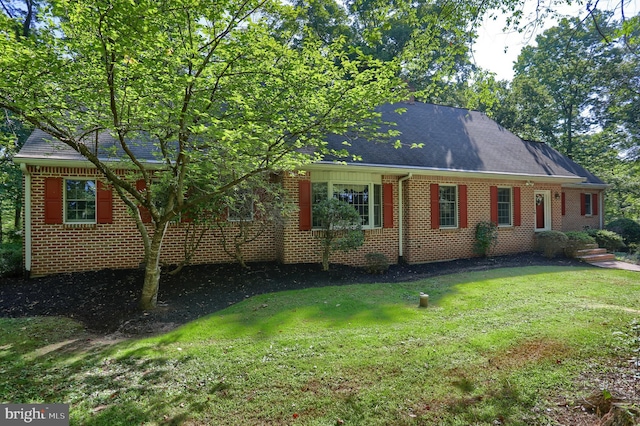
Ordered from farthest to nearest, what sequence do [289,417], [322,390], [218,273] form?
1. [218,273]
2. [322,390]
3. [289,417]

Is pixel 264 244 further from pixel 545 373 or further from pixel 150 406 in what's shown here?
pixel 545 373

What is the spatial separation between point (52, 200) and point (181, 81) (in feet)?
19.0

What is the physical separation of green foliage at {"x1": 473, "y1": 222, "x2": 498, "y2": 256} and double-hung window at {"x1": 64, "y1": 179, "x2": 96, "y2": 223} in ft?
37.0

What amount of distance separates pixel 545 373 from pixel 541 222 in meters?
12.1

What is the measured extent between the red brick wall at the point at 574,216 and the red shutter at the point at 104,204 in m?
18.2

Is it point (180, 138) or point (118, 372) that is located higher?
point (180, 138)

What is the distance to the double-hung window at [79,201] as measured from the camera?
7828 millimetres

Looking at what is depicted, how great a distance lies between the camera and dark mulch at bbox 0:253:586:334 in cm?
539

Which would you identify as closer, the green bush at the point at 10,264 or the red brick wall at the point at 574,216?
the green bush at the point at 10,264

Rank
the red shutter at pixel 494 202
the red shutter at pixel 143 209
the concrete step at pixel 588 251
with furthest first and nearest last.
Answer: the red shutter at pixel 494 202
the concrete step at pixel 588 251
the red shutter at pixel 143 209

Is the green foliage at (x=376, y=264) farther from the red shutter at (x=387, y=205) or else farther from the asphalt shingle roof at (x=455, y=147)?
the asphalt shingle roof at (x=455, y=147)

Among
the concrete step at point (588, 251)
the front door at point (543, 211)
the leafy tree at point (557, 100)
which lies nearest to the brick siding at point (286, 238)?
the front door at point (543, 211)

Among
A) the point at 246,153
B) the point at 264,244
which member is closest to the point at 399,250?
the point at 264,244

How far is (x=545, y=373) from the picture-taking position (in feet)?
11.0
